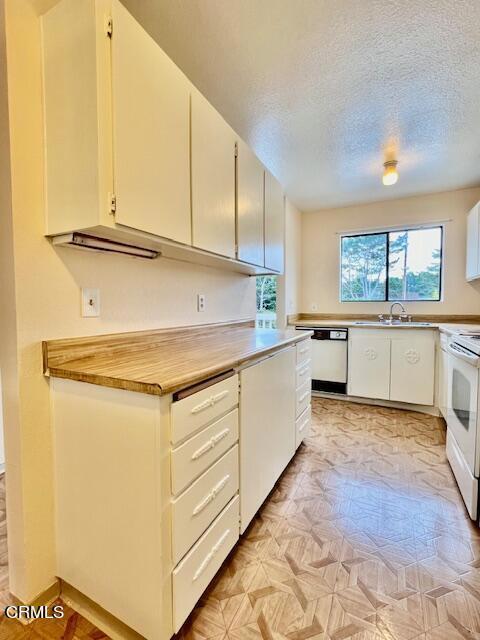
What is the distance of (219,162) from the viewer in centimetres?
165

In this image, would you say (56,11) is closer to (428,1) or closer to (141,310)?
(141,310)

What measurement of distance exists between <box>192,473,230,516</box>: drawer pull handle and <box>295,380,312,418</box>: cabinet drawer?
1.05 meters

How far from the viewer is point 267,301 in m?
4.30

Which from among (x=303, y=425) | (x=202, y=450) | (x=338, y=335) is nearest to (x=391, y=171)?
(x=338, y=335)

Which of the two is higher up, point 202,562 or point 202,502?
point 202,502

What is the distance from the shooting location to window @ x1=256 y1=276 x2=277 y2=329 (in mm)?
4058

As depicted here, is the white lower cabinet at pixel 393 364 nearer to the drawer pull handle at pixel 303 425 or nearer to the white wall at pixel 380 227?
the white wall at pixel 380 227

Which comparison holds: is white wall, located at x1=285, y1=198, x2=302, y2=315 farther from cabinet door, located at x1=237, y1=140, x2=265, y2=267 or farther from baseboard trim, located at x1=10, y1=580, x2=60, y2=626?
baseboard trim, located at x1=10, y1=580, x2=60, y2=626

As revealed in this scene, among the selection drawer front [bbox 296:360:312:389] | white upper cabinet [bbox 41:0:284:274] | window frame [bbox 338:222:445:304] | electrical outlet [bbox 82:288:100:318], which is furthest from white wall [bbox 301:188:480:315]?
electrical outlet [bbox 82:288:100:318]

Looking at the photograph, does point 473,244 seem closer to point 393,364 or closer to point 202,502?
point 393,364

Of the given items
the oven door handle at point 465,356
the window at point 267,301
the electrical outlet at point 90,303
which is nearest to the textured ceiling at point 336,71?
the electrical outlet at point 90,303

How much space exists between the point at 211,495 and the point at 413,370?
285 cm

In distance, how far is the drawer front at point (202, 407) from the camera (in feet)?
3.05

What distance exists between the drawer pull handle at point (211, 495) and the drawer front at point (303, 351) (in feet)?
3.62
